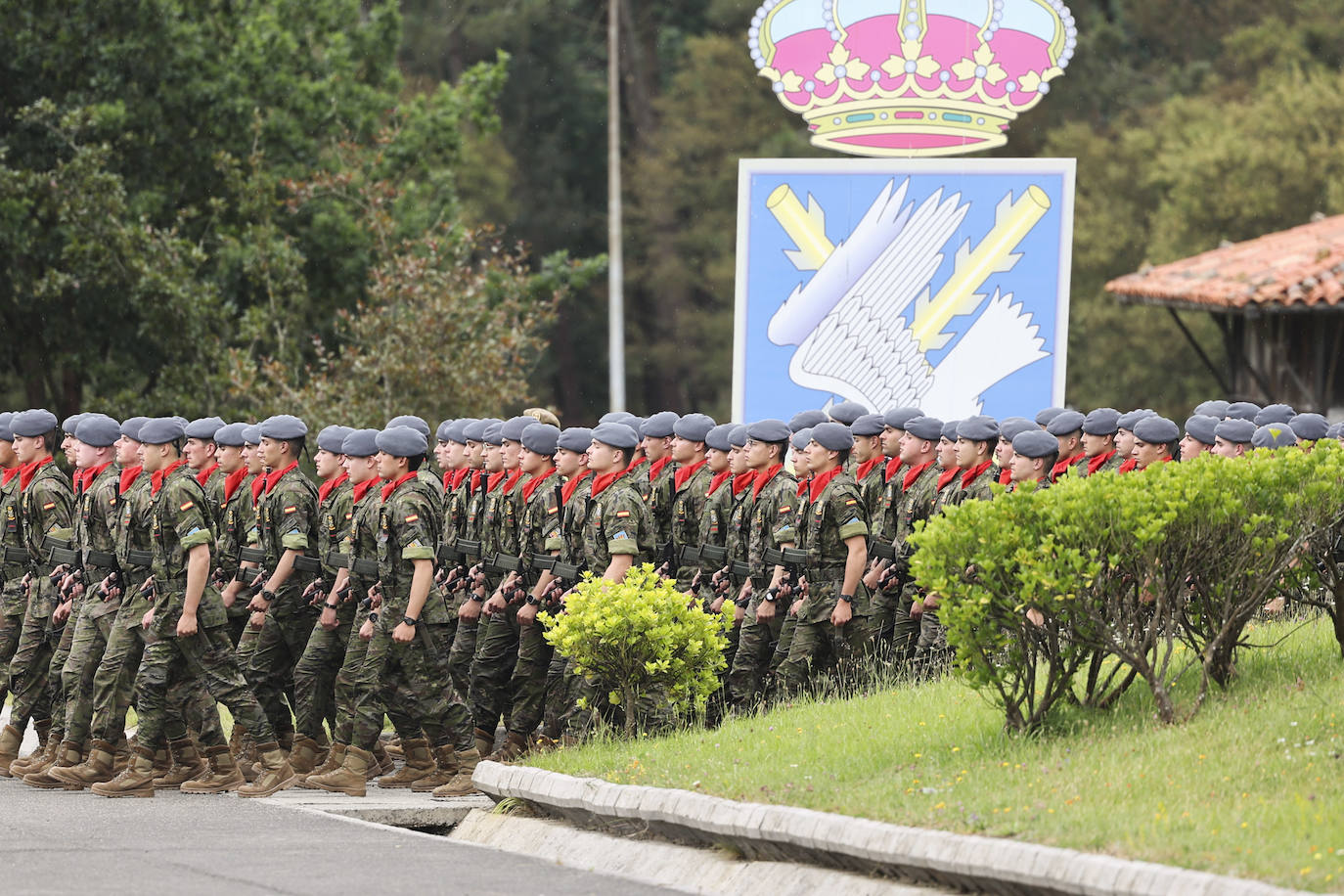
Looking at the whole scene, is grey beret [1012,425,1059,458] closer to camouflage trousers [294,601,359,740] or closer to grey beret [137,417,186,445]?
camouflage trousers [294,601,359,740]

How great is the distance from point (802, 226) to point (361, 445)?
6465mm

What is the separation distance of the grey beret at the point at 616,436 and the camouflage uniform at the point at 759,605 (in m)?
0.94

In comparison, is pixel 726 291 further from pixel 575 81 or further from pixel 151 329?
pixel 151 329

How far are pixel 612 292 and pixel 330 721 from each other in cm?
2922

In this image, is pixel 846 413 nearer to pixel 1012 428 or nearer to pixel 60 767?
pixel 1012 428

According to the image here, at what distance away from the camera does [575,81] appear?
56344mm

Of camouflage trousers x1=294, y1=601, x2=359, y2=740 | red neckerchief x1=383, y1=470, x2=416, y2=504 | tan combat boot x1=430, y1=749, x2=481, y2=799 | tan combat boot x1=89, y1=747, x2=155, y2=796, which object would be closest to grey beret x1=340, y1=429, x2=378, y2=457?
red neckerchief x1=383, y1=470, x2=416, y2=504

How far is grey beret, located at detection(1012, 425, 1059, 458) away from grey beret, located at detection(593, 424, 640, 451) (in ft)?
7.44

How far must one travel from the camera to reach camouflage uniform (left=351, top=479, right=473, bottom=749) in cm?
1144

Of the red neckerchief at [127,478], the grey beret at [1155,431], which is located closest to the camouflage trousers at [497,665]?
the red neckerchief at [127,478]

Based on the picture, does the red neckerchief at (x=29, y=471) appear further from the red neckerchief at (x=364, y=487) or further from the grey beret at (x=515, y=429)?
the grey beret at (x=515, y=429)

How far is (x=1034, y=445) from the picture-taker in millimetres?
12000

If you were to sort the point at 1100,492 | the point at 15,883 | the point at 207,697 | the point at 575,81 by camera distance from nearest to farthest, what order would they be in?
the point at 15,883
the point at 1100,492
the point at 207,697
the point at 575,81

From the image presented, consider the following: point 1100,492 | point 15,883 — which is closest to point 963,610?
point 1100,492
